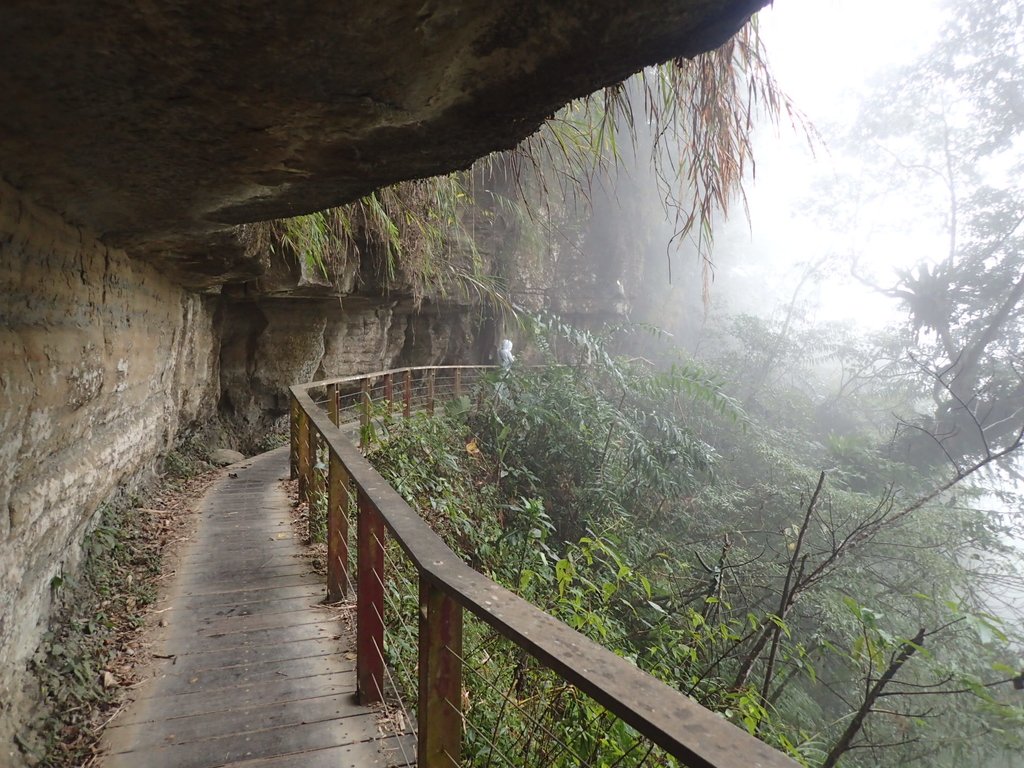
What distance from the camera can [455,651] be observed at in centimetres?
148

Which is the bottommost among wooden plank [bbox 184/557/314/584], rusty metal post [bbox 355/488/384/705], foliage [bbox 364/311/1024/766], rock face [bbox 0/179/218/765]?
foliage [bbox 364/311/1024/766]

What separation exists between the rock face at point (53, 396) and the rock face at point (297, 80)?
42 centimetres

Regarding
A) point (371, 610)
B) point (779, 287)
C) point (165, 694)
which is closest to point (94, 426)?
point (165, 694)

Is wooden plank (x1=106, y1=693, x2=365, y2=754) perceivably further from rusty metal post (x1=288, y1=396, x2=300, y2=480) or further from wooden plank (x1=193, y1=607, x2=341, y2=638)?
A: rusty metal post (x1=288, y1=396, x2=300, y2=480)

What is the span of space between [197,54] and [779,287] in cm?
4245

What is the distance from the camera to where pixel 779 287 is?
1513 inches

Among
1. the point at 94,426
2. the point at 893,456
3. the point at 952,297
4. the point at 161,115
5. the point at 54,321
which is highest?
the point at 952,297

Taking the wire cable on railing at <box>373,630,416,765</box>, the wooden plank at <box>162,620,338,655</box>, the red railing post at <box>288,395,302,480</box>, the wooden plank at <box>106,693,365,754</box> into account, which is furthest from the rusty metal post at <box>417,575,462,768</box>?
the red railing post at <box>288,395,302,480</box>

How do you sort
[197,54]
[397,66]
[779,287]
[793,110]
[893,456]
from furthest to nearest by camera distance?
[779,287]
[893,456]
[793,110]
[397,66]
[197,54]

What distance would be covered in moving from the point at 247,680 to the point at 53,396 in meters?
1.54

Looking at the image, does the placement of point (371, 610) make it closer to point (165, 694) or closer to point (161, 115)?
point (165, 694)

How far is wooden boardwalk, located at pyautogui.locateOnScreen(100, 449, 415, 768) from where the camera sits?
2.15 metres

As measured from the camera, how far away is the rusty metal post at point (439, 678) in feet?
4.78

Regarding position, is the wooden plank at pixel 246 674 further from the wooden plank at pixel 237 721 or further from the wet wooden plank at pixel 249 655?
the wooden plank at pixel 237 721
